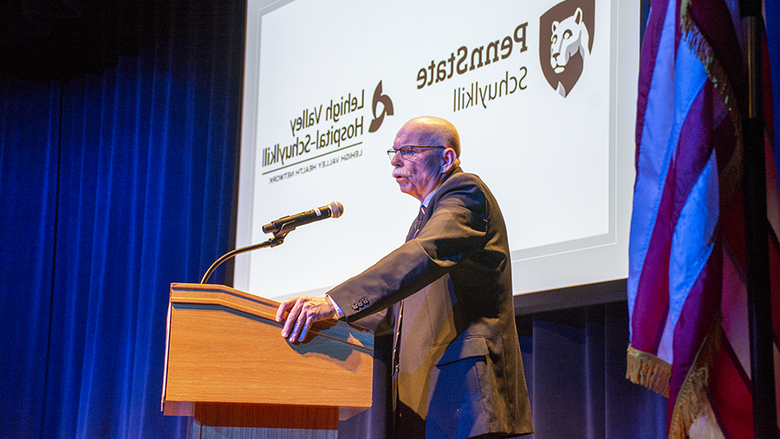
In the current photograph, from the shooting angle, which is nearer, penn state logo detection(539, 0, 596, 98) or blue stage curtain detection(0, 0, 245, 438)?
penn state logo detection(539, 0, 596, 98)

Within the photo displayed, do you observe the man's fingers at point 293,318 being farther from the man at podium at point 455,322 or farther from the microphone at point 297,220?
the microphone at point 297,220

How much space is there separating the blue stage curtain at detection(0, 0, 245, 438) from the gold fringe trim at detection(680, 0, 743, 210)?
342cm

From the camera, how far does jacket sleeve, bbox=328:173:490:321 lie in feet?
6.15

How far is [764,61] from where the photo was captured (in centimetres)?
199

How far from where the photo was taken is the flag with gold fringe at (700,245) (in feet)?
5.74

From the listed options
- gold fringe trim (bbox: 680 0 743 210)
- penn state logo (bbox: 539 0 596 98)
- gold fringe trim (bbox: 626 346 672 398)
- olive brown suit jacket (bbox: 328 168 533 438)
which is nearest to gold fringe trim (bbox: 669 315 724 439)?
gold fringe trim (bbox: 626 346 672 398)

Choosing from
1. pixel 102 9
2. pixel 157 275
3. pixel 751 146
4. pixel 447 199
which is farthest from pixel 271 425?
pixel 102 9

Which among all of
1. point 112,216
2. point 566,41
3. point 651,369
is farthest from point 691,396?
point 112,216

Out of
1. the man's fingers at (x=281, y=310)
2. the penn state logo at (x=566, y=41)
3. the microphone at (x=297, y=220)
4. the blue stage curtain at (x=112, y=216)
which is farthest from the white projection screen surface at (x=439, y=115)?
the man's fingers at (x=281, y=310)

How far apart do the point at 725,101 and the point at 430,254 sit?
2.56 feet

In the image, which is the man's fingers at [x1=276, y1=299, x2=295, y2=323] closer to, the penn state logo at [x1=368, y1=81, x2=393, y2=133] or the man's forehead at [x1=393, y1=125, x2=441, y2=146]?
the man's forehead at [x1=393, y1=125, x2=441, y2=146]

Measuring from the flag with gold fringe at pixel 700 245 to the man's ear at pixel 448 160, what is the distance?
668mm

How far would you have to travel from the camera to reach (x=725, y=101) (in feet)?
5.77

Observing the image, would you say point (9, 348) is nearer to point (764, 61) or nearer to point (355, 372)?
point (355, 372)
